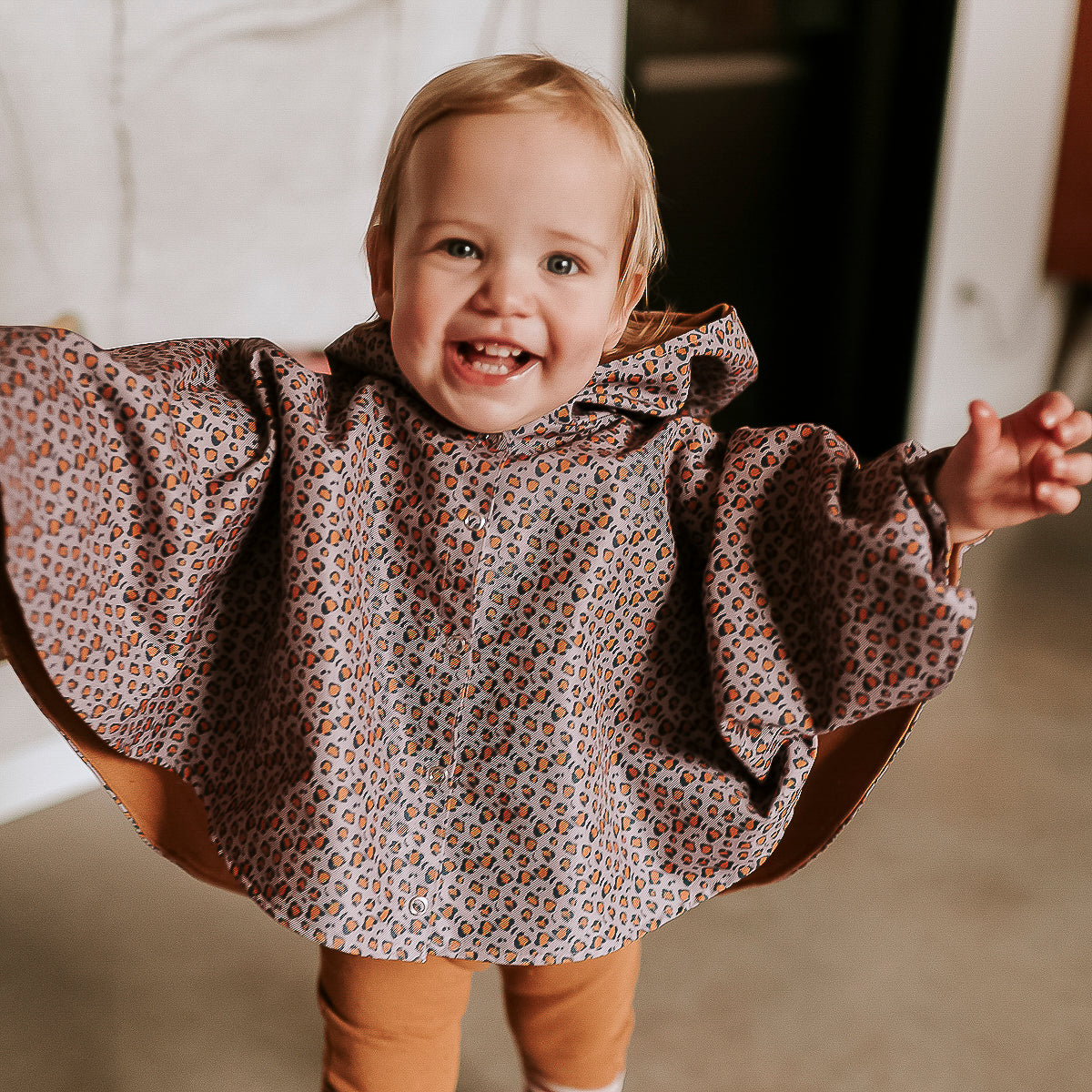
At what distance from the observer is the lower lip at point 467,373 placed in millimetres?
677

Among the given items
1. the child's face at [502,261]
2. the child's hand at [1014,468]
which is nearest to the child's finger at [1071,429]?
the child's hand at [1014,468]

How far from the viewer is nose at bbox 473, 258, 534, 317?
25.8 inches

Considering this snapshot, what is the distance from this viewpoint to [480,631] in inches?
28.8

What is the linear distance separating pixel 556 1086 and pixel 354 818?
1.19 feet

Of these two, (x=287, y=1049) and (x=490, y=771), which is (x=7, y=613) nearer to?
(x=490, y=771)

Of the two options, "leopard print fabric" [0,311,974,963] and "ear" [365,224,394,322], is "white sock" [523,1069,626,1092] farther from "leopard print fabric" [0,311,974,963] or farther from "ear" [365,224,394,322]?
"ear" [365,224,394,322]

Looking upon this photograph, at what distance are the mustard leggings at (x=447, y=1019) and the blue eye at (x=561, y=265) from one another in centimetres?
46

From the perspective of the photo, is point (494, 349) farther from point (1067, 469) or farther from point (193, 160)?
point (193, 160)

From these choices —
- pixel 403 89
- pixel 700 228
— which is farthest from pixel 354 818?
pixel 700 228

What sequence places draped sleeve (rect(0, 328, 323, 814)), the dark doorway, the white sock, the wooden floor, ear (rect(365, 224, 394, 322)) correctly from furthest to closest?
the dark doorway → the wooden floor → the white sock → ear (rect(365, 224, 394, 322)) → draped sleeve (rect(0, 328, 323, 814))

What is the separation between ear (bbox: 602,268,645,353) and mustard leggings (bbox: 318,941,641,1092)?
0.44 m

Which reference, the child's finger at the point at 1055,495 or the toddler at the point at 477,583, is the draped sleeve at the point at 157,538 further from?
the child's finger at the point at 1055,495

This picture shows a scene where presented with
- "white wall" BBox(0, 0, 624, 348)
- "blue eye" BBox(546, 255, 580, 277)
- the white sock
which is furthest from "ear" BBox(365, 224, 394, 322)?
the white sock

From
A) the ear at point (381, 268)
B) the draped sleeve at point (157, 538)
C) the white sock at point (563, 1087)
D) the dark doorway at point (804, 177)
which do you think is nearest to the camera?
the draped sleeve at point (157, 538)
